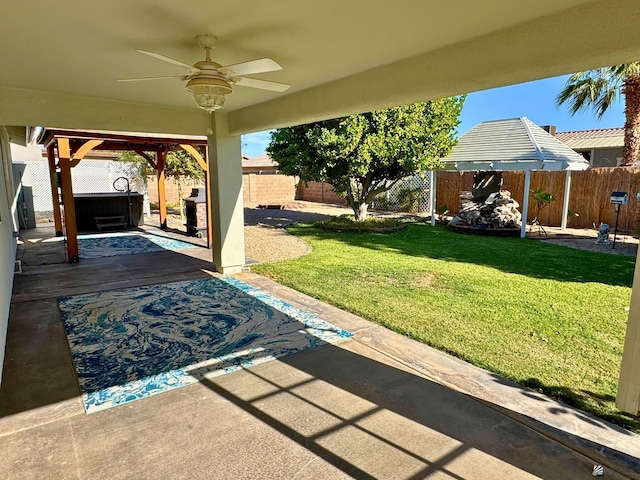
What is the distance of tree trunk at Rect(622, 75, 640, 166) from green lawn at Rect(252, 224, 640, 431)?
528 centimetres

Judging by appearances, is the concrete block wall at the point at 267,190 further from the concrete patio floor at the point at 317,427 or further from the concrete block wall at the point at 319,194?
the concrete patio floor at the point at 317,427

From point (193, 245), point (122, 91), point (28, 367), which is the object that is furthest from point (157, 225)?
point (28, 367)

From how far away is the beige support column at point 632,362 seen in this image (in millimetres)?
2260

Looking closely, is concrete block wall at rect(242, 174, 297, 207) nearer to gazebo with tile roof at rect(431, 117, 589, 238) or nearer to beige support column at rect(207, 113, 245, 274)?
gazebo with tile roof at rect(431, 117, 589, 238)

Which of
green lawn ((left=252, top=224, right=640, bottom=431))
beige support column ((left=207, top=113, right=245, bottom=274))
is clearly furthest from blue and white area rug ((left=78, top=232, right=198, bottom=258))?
green lawn ((left=252, top=224, right=640, bottom=431))

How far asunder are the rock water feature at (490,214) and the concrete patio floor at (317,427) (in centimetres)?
832

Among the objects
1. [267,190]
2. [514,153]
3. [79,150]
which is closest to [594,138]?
[514,153]

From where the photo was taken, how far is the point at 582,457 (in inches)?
99.9

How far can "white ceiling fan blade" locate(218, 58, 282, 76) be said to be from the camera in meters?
2.93

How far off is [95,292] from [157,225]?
7.68m

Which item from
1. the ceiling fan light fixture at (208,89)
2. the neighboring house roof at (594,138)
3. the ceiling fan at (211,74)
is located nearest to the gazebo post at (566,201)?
the neighboring house roof at (594,138)

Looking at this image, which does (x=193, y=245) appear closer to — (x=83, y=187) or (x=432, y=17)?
(x=432, y=17)

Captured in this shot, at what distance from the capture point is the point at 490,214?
456 inches

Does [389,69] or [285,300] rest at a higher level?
[389,69]
